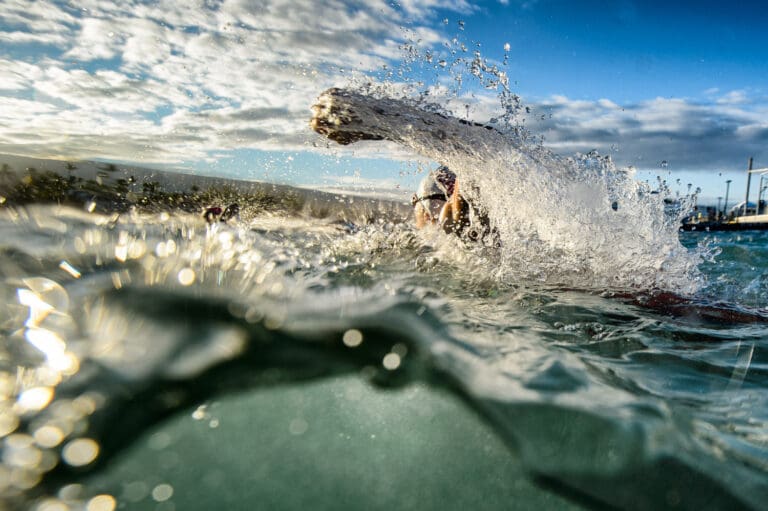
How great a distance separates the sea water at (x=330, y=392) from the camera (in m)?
1.21

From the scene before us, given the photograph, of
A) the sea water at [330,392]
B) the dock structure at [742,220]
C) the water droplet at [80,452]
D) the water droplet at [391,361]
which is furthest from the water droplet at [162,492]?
the dock structure at [742,220]

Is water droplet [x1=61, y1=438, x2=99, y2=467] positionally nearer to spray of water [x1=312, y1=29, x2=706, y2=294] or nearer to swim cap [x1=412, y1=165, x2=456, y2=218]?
spray of water [x1=312, y1=29, x2=706, y2=294]

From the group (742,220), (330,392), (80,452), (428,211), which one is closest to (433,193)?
(428,211)

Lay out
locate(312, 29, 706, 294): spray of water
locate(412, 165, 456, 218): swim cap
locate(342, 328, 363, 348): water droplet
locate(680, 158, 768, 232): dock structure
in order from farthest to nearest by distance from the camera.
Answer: locate(680, 158, 768, 232): dock structure
locate(412, 165, 456, 218): swim cap
locate(312, 29, 706, 294): spray of water
locate(342, 328, 363, 348): water droplet

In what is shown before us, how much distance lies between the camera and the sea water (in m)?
1.21

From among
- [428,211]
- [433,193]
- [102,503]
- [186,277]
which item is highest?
[433,193]

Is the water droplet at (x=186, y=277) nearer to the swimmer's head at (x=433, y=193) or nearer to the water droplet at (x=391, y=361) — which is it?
the water droplet at (x=391, y=361)

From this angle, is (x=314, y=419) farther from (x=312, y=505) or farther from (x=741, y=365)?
(x=741, y=365)

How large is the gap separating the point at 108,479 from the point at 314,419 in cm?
56

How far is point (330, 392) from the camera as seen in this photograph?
5.17 ft

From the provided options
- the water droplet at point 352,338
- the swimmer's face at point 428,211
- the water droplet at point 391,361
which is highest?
the swimmer's face at point 428,211

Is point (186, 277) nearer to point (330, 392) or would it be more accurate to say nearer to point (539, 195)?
point (330, 392)

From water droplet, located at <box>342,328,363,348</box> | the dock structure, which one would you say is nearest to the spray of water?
water droplet, located at <box>342,328,363,348</box>

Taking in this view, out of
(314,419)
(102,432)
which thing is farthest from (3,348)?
(314,419)
